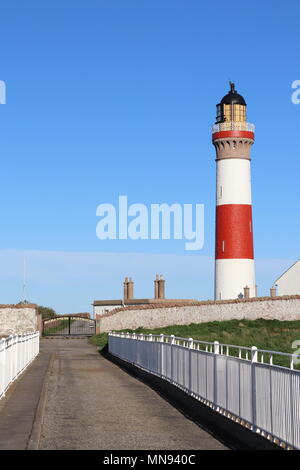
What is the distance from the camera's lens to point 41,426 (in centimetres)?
1520

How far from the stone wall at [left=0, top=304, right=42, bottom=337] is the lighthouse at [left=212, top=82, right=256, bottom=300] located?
553 inches

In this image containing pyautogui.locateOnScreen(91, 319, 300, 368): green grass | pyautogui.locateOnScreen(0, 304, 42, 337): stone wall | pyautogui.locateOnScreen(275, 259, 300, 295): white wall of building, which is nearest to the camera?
pyautogui.locateOnScreen(91, 319, 300, 368): green grass

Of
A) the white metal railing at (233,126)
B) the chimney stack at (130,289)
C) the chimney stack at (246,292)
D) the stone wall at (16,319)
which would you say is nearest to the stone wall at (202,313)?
the chimney stack at (246,292)

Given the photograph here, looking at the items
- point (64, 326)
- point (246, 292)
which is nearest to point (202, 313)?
point (246, 292)

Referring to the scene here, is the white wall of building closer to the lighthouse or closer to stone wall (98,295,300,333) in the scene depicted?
the lighthouse

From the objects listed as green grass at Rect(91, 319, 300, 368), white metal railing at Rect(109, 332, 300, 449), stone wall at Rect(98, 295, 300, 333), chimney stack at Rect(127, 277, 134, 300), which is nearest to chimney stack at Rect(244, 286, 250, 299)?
stone wall at Rect(98, 295, 300, 333)

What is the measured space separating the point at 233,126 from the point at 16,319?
22.1 metres

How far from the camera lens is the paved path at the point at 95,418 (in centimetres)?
1340

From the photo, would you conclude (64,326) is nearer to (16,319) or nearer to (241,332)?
(16,319)

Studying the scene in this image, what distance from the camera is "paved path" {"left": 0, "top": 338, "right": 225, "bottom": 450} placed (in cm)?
1340

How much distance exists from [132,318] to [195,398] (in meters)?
44.2

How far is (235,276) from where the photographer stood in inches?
2429

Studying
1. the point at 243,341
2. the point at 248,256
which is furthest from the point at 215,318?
the point at 243,341
